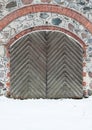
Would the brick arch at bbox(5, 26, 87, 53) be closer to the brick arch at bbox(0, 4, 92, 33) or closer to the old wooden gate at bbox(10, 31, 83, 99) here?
the old wooden gate at bbox(10, 31, 83, 99)

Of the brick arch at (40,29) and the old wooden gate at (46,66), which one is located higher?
the brick arch at (40,29)

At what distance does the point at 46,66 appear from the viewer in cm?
1184

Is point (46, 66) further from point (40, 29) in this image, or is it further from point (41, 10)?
point (41, 10)

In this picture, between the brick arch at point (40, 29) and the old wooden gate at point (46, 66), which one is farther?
the old wooden gate at point (46, 66)
